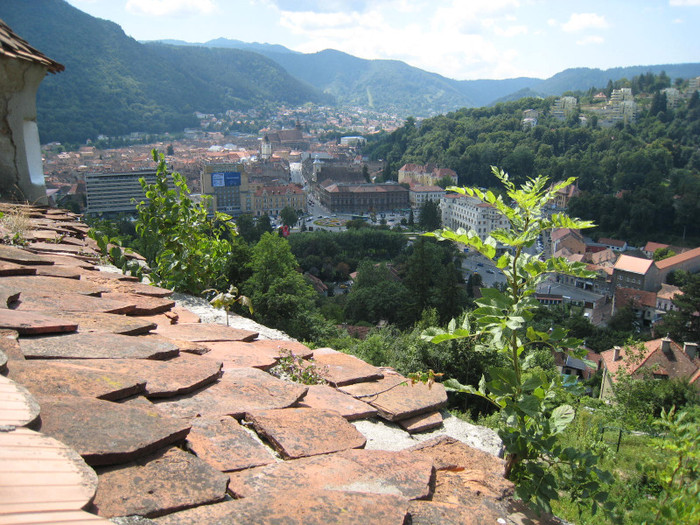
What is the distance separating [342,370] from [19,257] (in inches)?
66.9

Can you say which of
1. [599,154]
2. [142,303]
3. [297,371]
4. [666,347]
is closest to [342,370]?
[297,371]

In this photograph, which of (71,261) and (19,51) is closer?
(71,261)

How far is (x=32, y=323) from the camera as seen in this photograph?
1744 mm

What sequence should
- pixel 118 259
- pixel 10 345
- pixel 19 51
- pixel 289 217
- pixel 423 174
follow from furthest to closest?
pixel 423 174 < pixel 289 217 < pixel 19 51 < pixel 118 259 < pixel 10 345

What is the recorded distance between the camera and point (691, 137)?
65750 millimetres

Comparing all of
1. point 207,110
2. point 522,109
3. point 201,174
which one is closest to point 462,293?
point 201,174

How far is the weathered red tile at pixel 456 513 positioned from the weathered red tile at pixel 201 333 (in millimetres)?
1375

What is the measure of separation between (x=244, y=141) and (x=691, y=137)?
7676cm

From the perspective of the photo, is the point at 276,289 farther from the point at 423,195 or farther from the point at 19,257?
the point at 423,195

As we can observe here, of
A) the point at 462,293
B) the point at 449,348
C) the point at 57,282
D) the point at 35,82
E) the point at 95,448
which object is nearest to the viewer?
the point at 95,448

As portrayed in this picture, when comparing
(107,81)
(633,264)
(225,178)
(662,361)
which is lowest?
(633,264)

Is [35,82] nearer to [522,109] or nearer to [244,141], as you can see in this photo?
[522,109]

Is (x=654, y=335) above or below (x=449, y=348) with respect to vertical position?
below

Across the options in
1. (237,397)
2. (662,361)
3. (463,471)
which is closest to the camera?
(463,471)
